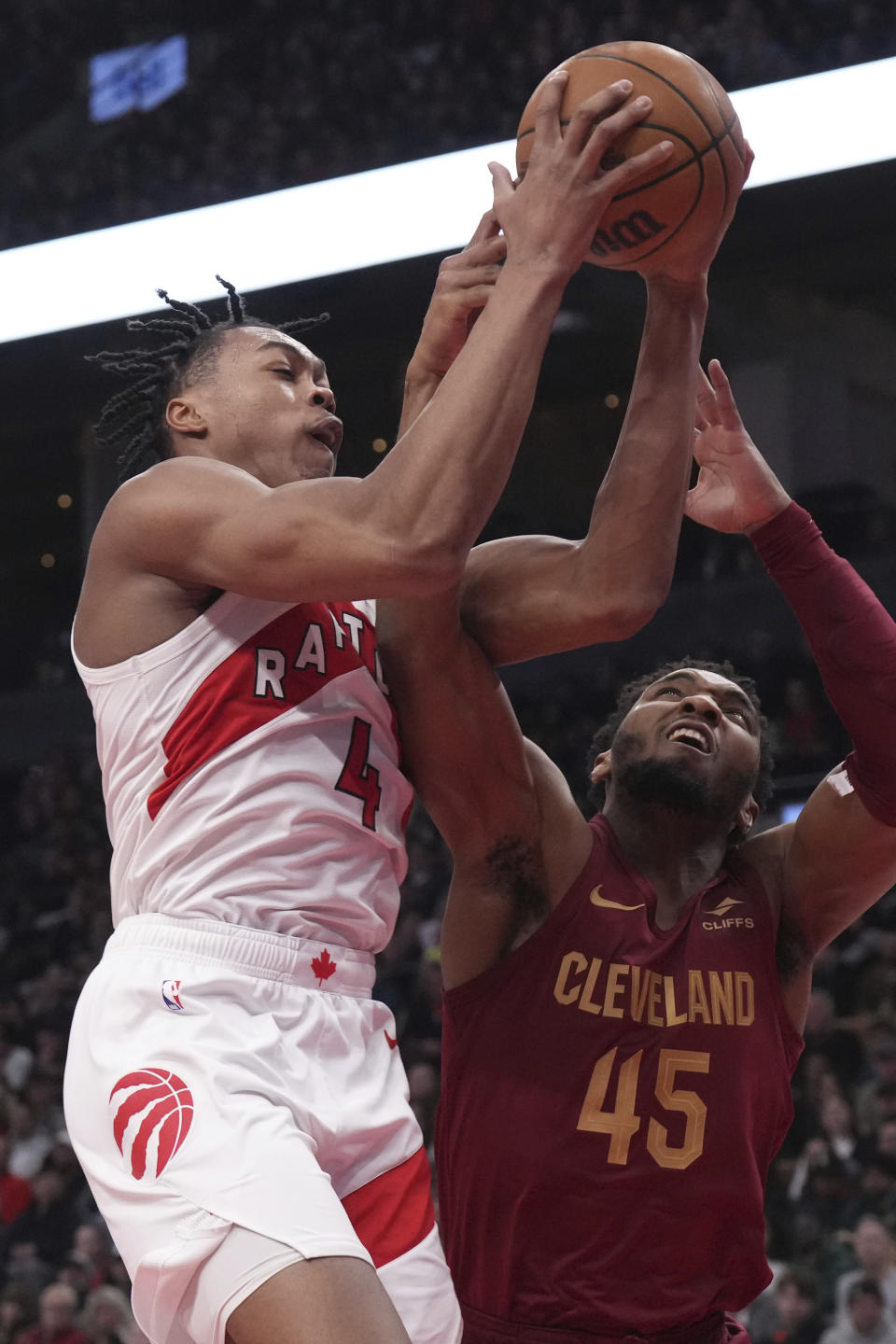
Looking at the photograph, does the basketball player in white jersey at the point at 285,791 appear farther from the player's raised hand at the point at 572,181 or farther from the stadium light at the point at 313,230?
the stadium light at the point at 313,230

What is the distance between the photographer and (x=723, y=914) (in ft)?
9.74

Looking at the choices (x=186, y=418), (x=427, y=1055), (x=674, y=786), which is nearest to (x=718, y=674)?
(x=674, y=786)

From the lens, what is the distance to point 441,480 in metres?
1.96

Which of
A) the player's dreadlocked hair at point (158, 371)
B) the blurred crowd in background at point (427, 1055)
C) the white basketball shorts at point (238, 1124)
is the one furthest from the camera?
the blurred crowd in background at point (427, 1055)

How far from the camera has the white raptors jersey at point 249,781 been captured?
212cm

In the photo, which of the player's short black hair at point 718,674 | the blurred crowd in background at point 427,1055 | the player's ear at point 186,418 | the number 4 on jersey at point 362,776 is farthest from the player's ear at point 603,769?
the blurred crowd in background at point 427,1055

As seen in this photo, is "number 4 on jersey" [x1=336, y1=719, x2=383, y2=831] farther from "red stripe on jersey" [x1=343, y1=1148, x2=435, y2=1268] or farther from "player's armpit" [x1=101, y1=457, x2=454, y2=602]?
"red stripe on jersey" [x1=343, y1=1148, x2=435, y2=1268]

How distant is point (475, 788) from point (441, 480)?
85 cm

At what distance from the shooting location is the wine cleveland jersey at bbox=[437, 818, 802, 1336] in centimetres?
272

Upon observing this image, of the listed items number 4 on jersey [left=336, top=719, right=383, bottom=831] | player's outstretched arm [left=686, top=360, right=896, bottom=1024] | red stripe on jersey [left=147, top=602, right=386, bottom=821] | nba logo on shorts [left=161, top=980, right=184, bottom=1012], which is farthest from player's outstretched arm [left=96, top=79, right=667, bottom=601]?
player's outstretched arm [left=686, top=360, right=896, bottom=1024]

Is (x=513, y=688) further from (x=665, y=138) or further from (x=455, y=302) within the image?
(x=665, y=138)

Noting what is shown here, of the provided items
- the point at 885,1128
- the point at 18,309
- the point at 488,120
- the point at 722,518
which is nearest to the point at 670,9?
the point at 488,120

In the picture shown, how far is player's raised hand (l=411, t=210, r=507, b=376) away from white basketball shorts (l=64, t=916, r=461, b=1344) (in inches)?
36.0

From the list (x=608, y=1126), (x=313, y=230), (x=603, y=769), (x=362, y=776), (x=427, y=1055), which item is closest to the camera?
(x=362, y=776)
